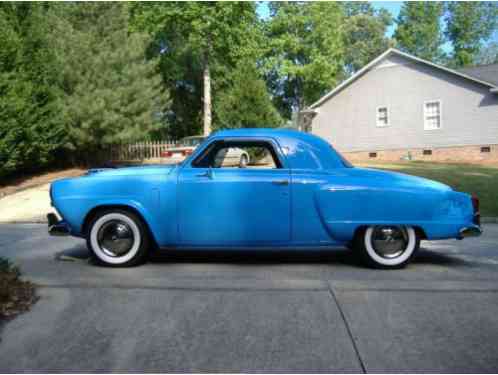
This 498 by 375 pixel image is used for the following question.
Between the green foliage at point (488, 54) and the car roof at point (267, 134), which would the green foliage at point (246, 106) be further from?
the green foliage at point (488, 54)

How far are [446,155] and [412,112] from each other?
3103 millimetres

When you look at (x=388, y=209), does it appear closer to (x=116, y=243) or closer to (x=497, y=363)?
(x=497, y=363)

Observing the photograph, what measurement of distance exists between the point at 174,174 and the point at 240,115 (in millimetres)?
18188

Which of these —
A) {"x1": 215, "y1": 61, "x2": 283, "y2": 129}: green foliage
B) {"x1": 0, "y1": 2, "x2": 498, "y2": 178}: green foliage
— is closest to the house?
{"x1": 0, "y1": 2, "x2": 498, "y2": 178}: green foliage

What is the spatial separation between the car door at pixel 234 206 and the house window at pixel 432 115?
23.8m

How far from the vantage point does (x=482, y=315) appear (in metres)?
4.18

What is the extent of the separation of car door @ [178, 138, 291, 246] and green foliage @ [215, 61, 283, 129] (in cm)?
1798

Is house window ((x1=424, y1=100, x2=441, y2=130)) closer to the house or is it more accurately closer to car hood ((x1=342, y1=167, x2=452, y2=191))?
the house

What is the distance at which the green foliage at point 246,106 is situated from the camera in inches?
937

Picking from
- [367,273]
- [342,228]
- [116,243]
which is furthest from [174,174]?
[367,273]

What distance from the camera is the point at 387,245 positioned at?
19.3 feet

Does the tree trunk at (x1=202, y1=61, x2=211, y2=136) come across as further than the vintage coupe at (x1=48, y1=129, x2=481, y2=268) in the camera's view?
Yes

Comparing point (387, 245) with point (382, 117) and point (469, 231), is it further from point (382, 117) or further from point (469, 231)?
point (382, 117)

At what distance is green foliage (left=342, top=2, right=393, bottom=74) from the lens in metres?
65.9
